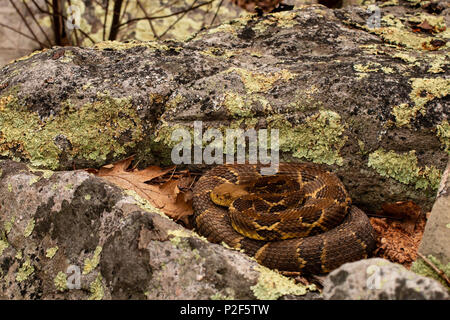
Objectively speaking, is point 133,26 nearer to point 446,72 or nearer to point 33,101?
point 33,101

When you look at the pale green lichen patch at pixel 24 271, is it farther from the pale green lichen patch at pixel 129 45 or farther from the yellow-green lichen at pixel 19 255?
the pale green lichen patch at pixel 129 45

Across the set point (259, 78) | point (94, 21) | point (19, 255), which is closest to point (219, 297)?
point (19, 255)

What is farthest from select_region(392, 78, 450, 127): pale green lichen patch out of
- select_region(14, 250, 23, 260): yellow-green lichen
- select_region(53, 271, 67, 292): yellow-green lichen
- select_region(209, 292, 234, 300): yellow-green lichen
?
select_region(14, 250, 23, 260): yellow-green lichen

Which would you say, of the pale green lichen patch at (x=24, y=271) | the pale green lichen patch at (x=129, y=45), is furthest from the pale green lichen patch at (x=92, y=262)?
the pale green lichen patch at (x=129, y=45)

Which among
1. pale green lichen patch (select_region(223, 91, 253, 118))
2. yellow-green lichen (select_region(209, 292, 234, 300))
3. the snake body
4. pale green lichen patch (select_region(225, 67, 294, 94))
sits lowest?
the snake body

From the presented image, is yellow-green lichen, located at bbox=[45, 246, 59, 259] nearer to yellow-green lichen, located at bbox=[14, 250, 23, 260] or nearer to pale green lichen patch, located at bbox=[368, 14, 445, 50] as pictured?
yellow-green lichen, located at bbox=[14, 250, 23, 260]

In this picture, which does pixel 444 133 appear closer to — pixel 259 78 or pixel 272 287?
pixel 259 78
